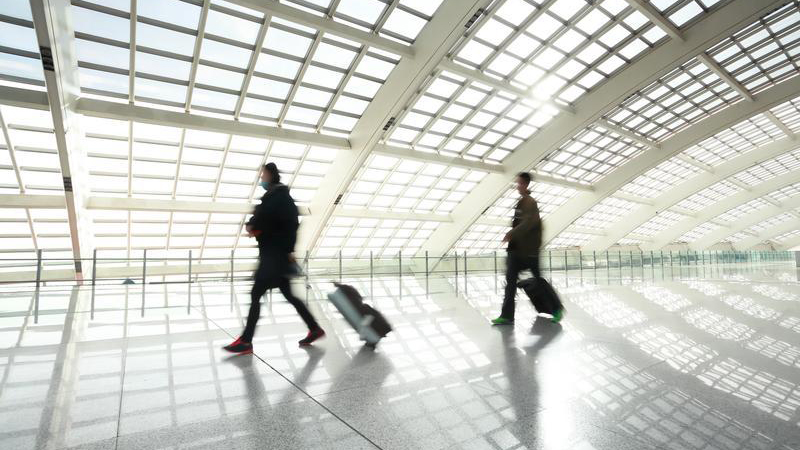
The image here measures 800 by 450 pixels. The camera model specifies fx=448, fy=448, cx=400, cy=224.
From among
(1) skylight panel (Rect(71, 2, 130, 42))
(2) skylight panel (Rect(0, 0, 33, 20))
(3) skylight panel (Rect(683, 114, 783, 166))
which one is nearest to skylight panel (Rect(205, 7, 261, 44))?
(1) skylight panel (Rect(71, 2, 130, 42))

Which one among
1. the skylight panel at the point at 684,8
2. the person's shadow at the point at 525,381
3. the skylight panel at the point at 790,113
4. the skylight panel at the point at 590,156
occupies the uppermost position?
the skylight panel at the point at 684,8

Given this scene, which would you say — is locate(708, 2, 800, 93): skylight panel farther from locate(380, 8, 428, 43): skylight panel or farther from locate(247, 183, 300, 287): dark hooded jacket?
locate(247, 183, 300, 287): dark hooded jacket

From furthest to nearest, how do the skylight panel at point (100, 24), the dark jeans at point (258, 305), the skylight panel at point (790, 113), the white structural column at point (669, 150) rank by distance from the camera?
the skylight panel at point (790, 113) → the white structural column at point (669, 150) → the skylight panel at point (100, 24) → the dark jeans at point (258, 305)

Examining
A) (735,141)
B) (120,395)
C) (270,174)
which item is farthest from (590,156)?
(120,395)

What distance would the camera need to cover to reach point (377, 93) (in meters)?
20.4

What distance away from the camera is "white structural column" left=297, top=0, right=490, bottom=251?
1630cm

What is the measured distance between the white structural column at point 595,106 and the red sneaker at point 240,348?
22.3 meters

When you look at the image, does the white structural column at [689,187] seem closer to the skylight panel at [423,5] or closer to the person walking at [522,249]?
the skylight panel at [423,5]

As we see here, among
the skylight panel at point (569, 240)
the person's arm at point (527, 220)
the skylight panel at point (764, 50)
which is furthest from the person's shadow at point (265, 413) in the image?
the skylight panel at point (569, 240)

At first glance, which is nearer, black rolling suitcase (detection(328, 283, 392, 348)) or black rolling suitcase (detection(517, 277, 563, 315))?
black rolling suitcase (detection(328, 283, 392, 348))

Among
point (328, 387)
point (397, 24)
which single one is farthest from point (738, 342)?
point (397, 24)

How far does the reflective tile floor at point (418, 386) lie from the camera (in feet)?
6.02

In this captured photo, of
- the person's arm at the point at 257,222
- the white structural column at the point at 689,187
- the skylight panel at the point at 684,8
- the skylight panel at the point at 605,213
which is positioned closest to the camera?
the person's arm at the point at 257,222

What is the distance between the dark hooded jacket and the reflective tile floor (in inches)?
25.5
